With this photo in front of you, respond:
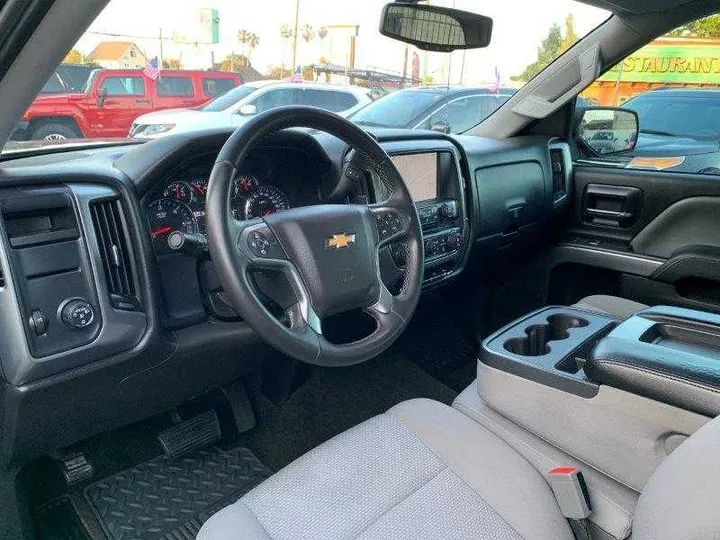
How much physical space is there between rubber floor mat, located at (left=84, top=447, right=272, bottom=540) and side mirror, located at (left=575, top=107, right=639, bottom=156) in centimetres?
215

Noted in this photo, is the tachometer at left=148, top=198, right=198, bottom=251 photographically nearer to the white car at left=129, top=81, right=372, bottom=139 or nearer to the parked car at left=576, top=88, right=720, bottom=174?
the white car at left=129, top=81, right=372, bottom=139

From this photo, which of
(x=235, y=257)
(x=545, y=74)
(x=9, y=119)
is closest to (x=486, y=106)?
(x=545, y=74)

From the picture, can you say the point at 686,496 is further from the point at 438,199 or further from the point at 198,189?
the point at 438,199

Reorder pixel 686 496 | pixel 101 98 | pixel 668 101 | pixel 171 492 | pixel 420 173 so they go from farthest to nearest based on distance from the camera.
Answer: pixel 101 98 < pixel 668 101 < pixel 420 173 < pixel 171 492 < pixel 686 496

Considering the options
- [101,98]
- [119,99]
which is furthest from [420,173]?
[119,99]

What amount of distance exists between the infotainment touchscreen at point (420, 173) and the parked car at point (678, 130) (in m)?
1.08

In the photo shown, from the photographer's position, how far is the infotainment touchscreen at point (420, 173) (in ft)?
7.40

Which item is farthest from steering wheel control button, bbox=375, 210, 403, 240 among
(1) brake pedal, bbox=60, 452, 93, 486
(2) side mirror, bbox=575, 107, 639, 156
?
(2) side mirror, bbox=575, 107, 639, 156

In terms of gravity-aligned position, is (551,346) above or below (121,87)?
below

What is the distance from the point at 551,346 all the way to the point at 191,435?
4.11ft

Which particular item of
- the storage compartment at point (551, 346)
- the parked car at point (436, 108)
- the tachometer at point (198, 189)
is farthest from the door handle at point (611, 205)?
the tachometer at point (198, 189)

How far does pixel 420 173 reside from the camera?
2340 mm

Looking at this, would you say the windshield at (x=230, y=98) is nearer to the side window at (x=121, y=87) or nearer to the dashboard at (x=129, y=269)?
the side window at (x=121, y=87)

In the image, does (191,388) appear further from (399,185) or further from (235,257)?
(399,185)
